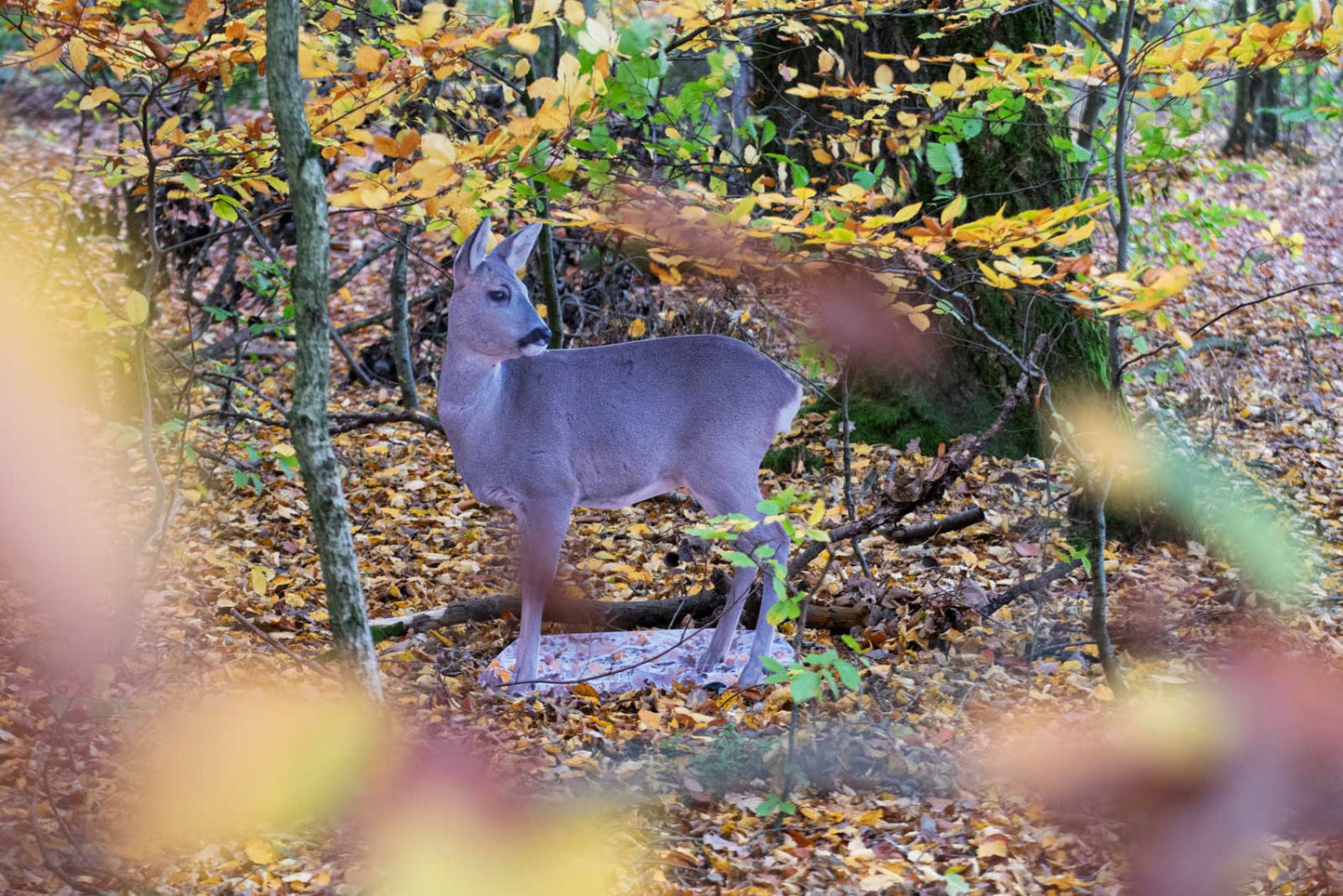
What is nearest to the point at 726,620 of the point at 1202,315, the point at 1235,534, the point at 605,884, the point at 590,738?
the point at 590,738

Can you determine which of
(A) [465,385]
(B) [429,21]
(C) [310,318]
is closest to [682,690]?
(A) [465,385]

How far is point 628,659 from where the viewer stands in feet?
15.9

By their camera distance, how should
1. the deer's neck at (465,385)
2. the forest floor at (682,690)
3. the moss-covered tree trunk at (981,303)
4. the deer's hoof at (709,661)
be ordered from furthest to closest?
the moss-covered tree trunk at (981,303), the deer's hoof at (709,661), the deer's neck at (465,385), the forest floor at (682,690)

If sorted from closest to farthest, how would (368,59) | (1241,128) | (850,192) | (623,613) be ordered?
1. (368,59)
2. (850,192)
3. (623,613)
4. (1241,128)

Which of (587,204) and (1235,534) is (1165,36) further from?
(1235,534)

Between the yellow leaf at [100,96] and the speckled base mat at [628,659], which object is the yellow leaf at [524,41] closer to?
the yellow leaf at [100,96]

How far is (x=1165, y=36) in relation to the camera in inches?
143

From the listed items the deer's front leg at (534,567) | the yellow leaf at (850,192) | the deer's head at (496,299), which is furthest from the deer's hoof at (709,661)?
the yellow leaf at (850,192)

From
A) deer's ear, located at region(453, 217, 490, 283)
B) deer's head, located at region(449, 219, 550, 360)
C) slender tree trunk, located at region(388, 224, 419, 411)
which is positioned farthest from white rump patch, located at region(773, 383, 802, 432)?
slender tree trunk, located at region(388, 224, 419, 411)

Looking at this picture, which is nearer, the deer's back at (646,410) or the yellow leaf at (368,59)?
the yellow leaf at (368,59)

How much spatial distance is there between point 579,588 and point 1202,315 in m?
7.11

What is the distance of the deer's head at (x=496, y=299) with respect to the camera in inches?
165

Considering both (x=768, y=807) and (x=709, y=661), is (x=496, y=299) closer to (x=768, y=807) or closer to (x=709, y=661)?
(x=709, y=661)

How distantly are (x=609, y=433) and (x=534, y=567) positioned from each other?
565 millimetres
